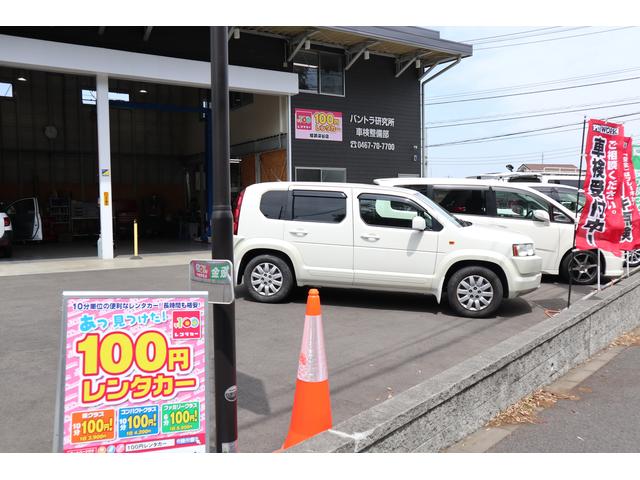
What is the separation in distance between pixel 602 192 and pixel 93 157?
24.0 metres

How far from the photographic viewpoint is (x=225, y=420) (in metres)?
3.35

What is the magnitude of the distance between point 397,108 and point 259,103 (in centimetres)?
498

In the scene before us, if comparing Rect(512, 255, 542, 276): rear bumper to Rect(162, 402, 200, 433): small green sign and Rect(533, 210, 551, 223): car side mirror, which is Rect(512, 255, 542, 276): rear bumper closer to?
Rect(533, 210, 551, 223): car side mirror

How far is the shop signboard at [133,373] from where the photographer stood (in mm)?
2916

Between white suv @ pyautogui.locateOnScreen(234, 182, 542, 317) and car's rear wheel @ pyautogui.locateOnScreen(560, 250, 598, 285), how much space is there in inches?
102

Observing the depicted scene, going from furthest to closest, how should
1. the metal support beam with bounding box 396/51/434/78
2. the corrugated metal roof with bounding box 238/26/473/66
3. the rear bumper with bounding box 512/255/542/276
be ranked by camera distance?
the metal support beam with bounding box 396/51/434/78 < the corrugated metal roof with bounding box 238/26/473/66 < the rear bumper with bounding box 512/255/542/276

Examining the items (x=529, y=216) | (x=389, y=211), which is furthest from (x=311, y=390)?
(x=529, y=216)

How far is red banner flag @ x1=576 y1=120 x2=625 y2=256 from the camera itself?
7.92 metres

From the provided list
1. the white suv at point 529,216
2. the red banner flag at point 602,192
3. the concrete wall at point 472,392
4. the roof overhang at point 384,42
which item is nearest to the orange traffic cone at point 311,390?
the concrete wall at point 472,392

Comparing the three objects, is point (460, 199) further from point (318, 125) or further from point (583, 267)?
point (318, 125)

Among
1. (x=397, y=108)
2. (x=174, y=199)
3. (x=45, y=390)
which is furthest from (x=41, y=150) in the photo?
(x=45, y=390)

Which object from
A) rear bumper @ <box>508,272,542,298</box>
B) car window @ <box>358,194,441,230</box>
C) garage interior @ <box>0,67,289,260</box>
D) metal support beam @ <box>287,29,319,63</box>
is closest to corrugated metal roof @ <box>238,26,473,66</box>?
metal support beam @ <box>287,29,319,63</box>

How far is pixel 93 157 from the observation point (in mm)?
26344

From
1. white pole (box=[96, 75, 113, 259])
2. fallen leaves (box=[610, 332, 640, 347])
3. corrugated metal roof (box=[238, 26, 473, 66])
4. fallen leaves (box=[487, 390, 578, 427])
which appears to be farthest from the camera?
corrugated metal roof (box=[238, 26, 473, 66])
